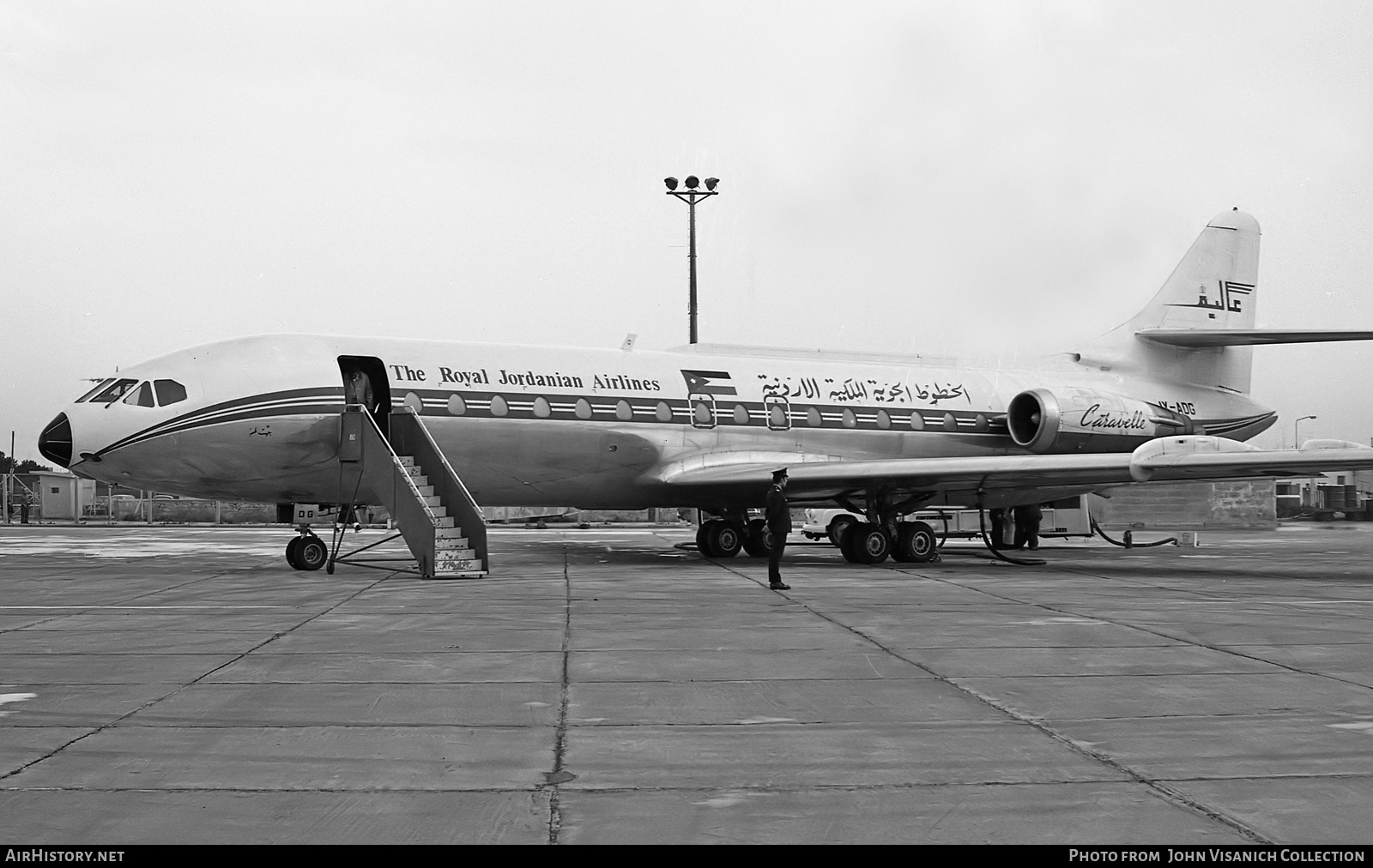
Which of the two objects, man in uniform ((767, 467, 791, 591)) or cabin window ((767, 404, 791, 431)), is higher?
cabin window ((767, 404, 791, 431))

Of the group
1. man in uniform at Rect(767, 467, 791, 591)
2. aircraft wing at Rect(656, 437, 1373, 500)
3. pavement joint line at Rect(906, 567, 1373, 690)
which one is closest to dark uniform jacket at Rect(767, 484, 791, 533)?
man in uniform at Rect(767, 467, 791, 591)

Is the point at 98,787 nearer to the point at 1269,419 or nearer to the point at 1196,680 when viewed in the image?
the point at 1196,680

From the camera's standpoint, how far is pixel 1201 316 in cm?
2720

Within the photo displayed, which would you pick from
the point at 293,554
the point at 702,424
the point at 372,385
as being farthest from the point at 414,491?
the point at 702,424

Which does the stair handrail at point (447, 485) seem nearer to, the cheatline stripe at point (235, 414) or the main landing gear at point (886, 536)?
the cheatline stripe at point (235, 414)

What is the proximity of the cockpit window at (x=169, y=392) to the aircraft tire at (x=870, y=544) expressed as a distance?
1109 cm

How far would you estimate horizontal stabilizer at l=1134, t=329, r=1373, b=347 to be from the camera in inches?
876

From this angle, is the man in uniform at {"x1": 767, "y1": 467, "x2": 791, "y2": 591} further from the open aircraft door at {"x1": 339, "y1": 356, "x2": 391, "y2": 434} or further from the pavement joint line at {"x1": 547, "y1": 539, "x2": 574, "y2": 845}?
the open aircraft door at {"x1": 339, "y1": 356, "x2": 391, "y2": 434}

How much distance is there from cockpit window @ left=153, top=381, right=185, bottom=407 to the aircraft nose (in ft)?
4.17

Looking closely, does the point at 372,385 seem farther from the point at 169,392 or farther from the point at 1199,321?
the point at 1199,321

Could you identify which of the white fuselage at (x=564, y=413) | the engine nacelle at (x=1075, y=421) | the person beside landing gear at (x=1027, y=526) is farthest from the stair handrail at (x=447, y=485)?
the person beside landing gear at (x=1027, y=526)

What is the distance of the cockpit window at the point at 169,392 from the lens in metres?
17.5

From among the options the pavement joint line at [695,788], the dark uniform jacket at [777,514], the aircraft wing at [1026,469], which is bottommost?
the pavement joint line at [695,788]
